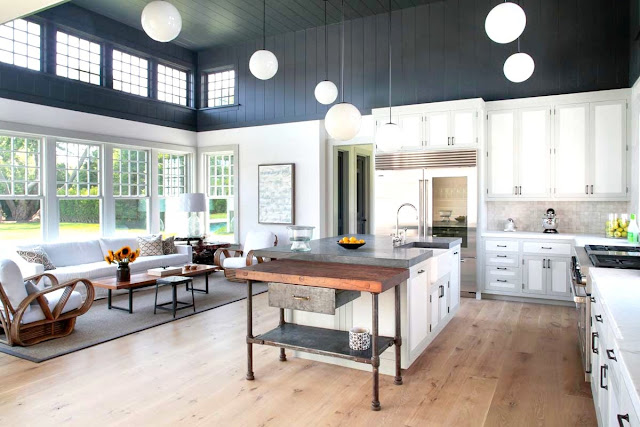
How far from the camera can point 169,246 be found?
7559 mm

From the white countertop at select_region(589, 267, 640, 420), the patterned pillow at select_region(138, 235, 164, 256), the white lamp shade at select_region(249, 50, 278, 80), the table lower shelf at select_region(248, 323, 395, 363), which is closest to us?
the white countertop at select_region(589, 267, 640, 420)

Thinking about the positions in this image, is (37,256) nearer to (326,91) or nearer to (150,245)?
(150,245)

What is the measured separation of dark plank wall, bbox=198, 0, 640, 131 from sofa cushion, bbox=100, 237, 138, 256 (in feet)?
9.15

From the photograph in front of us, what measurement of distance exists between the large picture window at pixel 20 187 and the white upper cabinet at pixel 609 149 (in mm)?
7325

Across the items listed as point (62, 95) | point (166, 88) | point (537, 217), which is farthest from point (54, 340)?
point (537, 217)

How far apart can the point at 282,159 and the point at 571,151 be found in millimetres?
4449

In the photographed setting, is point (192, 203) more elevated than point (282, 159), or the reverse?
point (282, 159)

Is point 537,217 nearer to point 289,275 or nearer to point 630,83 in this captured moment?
point 630,83

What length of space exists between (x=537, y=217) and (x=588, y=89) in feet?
5.76

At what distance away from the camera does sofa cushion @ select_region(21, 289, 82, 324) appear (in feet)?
13.8

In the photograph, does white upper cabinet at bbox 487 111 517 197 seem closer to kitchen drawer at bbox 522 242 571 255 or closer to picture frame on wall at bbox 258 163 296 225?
kitchen drawer at bbox 522 242 571 255

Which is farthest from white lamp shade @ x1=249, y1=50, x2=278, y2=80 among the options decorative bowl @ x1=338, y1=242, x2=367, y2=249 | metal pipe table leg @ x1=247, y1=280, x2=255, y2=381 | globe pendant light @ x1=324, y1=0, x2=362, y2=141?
metal pipe table leg @ x1=247, y1=280, x2=255, y2=381

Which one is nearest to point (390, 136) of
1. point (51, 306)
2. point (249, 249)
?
point (51, 306)

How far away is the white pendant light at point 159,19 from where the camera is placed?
3549mm
